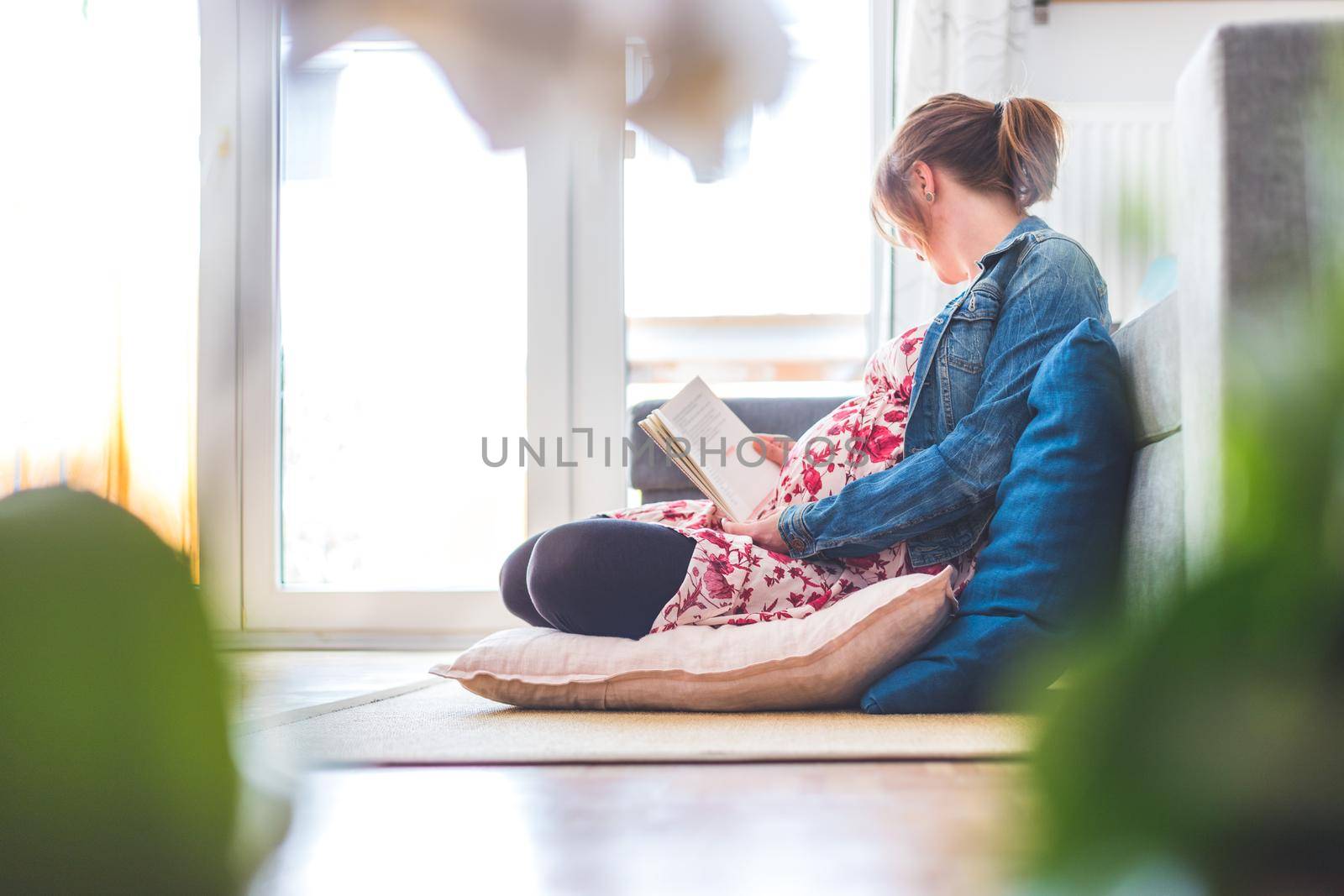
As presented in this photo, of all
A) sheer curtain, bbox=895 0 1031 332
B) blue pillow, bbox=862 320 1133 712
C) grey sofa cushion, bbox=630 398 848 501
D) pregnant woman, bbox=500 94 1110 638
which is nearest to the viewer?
blue pillow, bbox=862 320 1133 712

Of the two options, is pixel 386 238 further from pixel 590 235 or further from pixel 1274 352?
pixel 1274 352

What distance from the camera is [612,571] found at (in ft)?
4.51

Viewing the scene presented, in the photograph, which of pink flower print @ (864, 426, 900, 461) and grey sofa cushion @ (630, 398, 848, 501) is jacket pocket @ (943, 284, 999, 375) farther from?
grey sofa cushion @ (630, 398, 848, 501)

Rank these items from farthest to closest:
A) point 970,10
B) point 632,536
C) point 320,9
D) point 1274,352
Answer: point 970,10 < point 632,536 < point 320,9 < point 1274,352

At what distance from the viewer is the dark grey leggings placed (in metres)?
1.38

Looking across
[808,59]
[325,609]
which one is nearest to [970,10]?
[325,609]

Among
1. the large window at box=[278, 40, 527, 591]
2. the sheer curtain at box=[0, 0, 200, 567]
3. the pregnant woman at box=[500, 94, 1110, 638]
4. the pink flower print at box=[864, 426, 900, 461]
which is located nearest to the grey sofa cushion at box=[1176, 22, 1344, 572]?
the pregnant woman at box=[500, 94, 1110, 638]

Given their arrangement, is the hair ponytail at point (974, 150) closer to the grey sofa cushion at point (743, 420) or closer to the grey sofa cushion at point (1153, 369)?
the grey sofa cushion at point (1153, 369)

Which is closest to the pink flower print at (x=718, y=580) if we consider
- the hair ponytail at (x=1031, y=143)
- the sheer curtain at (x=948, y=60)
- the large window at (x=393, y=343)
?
the hair ponytail at (x=1031, y=143)

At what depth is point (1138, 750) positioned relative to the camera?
0.12 meters

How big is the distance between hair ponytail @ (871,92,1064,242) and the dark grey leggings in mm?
599

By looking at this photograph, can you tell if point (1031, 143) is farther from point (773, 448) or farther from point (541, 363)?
point (541, 363)

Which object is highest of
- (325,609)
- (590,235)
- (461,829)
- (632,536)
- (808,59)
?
(590,235)

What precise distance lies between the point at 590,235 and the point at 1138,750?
9.26ft
